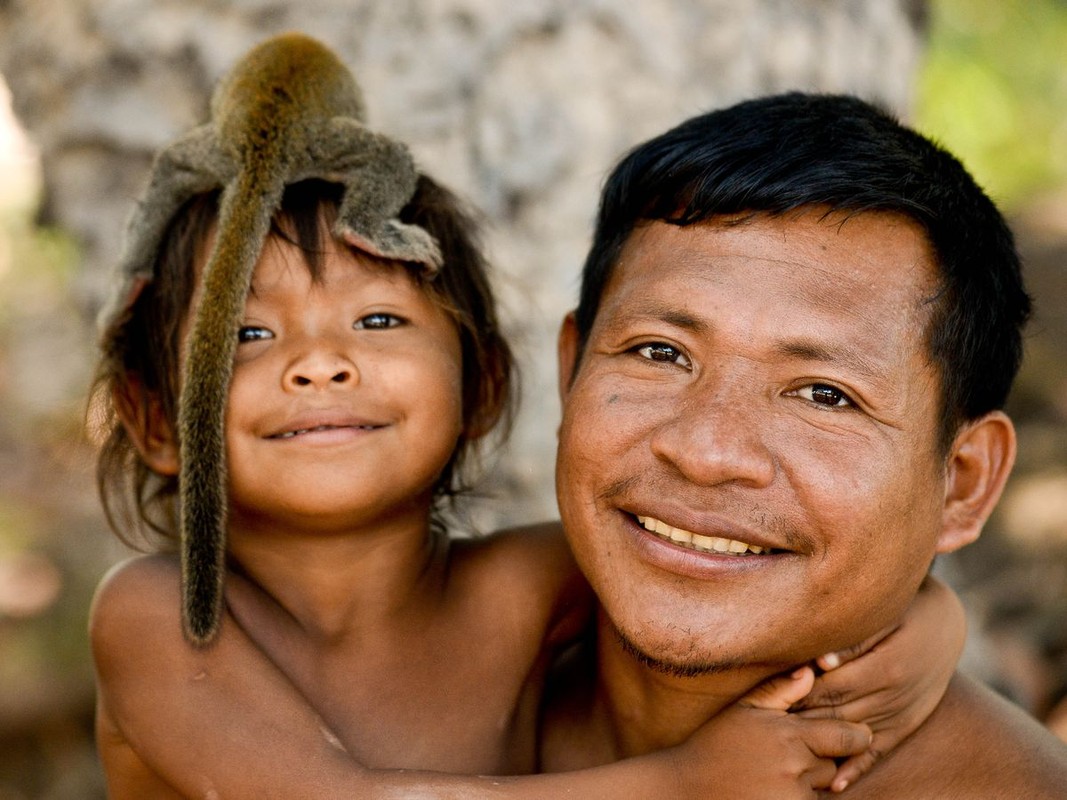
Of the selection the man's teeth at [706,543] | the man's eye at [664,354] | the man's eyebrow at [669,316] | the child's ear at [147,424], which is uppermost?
the man's eyebrow at [669,316]

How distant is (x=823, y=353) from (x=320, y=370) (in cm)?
108

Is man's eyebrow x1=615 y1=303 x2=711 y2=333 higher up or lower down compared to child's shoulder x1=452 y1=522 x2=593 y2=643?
higher up

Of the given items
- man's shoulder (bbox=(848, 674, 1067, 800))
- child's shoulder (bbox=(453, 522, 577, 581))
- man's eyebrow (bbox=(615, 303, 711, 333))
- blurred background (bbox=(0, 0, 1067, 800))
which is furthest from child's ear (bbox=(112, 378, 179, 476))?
man's shoulder (bbox=(848, 674, 1067, 800))

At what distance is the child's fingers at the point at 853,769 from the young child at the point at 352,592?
0.01 meters

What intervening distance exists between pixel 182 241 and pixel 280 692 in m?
1.15

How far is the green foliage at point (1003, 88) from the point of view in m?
8.51

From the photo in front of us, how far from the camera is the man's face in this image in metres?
2.24

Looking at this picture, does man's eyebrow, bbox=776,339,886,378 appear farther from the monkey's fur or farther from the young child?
the monkey's fur

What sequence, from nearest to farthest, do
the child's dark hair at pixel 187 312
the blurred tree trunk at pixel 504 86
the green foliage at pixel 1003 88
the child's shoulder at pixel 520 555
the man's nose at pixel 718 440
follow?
the man's nose at pixel 718 440
the child's dark hair at pixel 187 312
the child's shoulder at pixel 520 555
the blurred tree trunk at pixel 504 86
the green foliage at pixel 1003 88

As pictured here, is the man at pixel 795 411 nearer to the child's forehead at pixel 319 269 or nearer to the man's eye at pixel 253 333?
the child's forehead at pixel 319 269

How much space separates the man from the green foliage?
6.05 metres

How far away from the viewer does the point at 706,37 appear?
4047mm

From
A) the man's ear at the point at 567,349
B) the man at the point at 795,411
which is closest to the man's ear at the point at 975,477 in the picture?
the man at the point at 795,411

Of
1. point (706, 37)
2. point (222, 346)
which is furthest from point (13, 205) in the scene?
point (222, 346)
